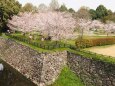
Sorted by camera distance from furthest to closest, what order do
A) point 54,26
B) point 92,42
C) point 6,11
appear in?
point 6,11 → point 92,42 → point 54,26

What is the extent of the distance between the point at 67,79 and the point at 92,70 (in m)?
3.30

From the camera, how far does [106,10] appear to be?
7881cm

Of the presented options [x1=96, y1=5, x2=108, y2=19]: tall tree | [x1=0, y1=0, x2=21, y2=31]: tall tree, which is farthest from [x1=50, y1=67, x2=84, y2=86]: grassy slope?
[x1=96, y1=5, x2=108, y2=19]: tall tree

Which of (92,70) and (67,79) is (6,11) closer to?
(67,79)

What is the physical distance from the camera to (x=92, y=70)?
2370cm

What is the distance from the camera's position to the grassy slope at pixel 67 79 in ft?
81.8

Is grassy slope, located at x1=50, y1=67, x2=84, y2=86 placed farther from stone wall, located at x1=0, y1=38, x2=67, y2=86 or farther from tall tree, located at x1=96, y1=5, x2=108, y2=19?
tall tree, located at x1=96, y1=5, x2=108, y2=19

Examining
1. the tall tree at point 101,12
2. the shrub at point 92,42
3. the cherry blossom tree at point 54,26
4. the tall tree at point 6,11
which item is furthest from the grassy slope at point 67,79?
the tall tree at point 101,12

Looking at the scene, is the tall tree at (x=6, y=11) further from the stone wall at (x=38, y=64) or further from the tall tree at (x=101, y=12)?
the tall tree at (x=101, y=12)

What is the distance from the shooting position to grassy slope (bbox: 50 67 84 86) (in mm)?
24939

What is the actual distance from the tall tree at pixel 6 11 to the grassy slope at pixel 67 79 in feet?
98.8

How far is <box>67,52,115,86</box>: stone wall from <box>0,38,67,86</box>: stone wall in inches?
58.8

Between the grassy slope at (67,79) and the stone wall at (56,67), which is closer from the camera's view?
the stone wall at (56,67)

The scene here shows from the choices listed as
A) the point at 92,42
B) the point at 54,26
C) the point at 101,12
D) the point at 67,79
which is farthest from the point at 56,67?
the point at 101,12
